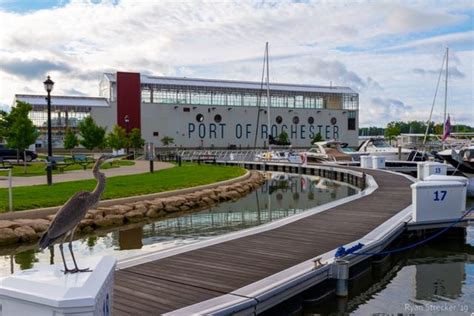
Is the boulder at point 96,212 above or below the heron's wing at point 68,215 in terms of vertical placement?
below

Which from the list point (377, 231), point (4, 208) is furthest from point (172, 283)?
point (4, 208)

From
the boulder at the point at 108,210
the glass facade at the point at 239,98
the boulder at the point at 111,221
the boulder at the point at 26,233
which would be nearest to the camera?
the boulder at the point at 26,233

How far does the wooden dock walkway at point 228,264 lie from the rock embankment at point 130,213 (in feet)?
20.0

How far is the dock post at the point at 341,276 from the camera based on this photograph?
8203mm

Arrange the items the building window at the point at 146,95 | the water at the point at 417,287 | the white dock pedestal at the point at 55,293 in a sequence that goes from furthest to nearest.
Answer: the building window at the point at 146,95 < the water at the point at 417,287 < the white dock pedestal at the point at 55,293

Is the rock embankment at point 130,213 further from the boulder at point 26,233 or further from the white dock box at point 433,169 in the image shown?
the white dock box at point 433,169

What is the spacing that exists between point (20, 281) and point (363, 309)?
5.88 m

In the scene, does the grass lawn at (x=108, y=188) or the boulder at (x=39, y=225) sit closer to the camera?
the boulder at (x=39, y=225)

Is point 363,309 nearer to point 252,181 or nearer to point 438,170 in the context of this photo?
point 438,170

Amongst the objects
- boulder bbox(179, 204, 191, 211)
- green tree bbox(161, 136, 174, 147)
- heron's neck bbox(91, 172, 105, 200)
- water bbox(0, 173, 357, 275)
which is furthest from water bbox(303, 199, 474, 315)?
green tree bbox(161, 136, 174, 147)

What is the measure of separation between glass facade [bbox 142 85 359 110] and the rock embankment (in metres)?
47.8

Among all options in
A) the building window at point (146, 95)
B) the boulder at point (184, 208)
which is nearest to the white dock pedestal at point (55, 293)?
the boulder at point (184, 208)

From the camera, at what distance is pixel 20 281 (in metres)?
4.21

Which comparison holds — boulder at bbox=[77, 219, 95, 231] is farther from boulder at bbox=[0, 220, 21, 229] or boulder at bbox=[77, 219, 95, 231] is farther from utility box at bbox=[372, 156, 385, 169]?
utility box at bbox=[372, 156, 385, 169]
